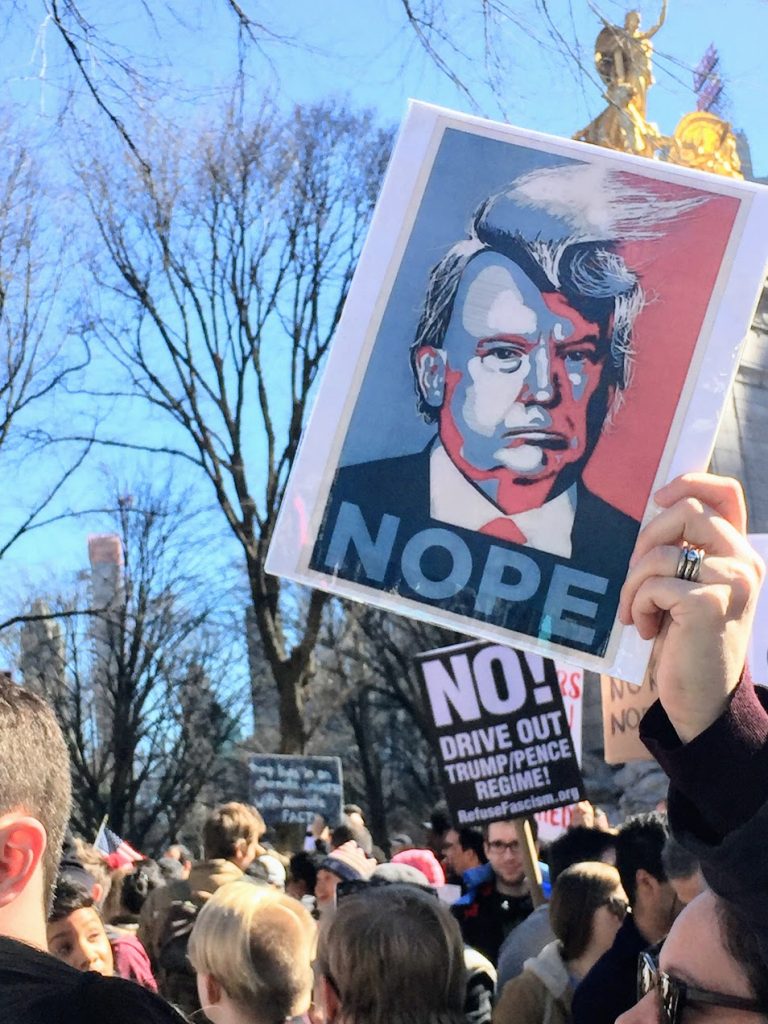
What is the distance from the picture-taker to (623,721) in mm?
7184

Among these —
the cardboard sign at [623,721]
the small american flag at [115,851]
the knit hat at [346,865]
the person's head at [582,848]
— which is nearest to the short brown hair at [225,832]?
the knit hat at [346,865]

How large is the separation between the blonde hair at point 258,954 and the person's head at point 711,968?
174 centimetres

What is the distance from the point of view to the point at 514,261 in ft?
7.16

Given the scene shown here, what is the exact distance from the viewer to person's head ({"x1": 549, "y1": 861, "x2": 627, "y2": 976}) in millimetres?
4199

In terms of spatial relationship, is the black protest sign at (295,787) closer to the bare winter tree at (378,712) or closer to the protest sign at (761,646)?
the protest sign at (761,646)

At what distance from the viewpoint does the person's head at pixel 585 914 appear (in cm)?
420

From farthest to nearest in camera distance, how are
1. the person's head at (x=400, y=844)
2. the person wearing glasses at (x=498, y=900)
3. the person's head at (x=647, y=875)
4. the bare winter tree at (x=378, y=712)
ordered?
the bare winter tree at (x=378, y=712) < the person's head at (x=400, y=844) < the person wearing glasses at (x=498, y=900) < the person's head at (x=647, y=875)

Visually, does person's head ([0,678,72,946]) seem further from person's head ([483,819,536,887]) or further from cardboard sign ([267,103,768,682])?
person's head ([483,819,536,887])

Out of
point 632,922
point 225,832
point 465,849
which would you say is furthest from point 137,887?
point 632,922

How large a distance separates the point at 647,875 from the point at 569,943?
1.17ft

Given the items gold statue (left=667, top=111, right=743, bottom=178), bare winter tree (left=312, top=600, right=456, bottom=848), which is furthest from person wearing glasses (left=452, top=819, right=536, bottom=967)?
bare winter tree (left=312, top=600, right=456, bottom=848)

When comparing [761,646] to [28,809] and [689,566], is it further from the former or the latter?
[28,809]

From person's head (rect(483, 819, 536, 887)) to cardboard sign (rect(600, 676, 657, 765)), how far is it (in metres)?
0.88

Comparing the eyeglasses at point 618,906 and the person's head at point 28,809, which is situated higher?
the person's head at point 28,809
